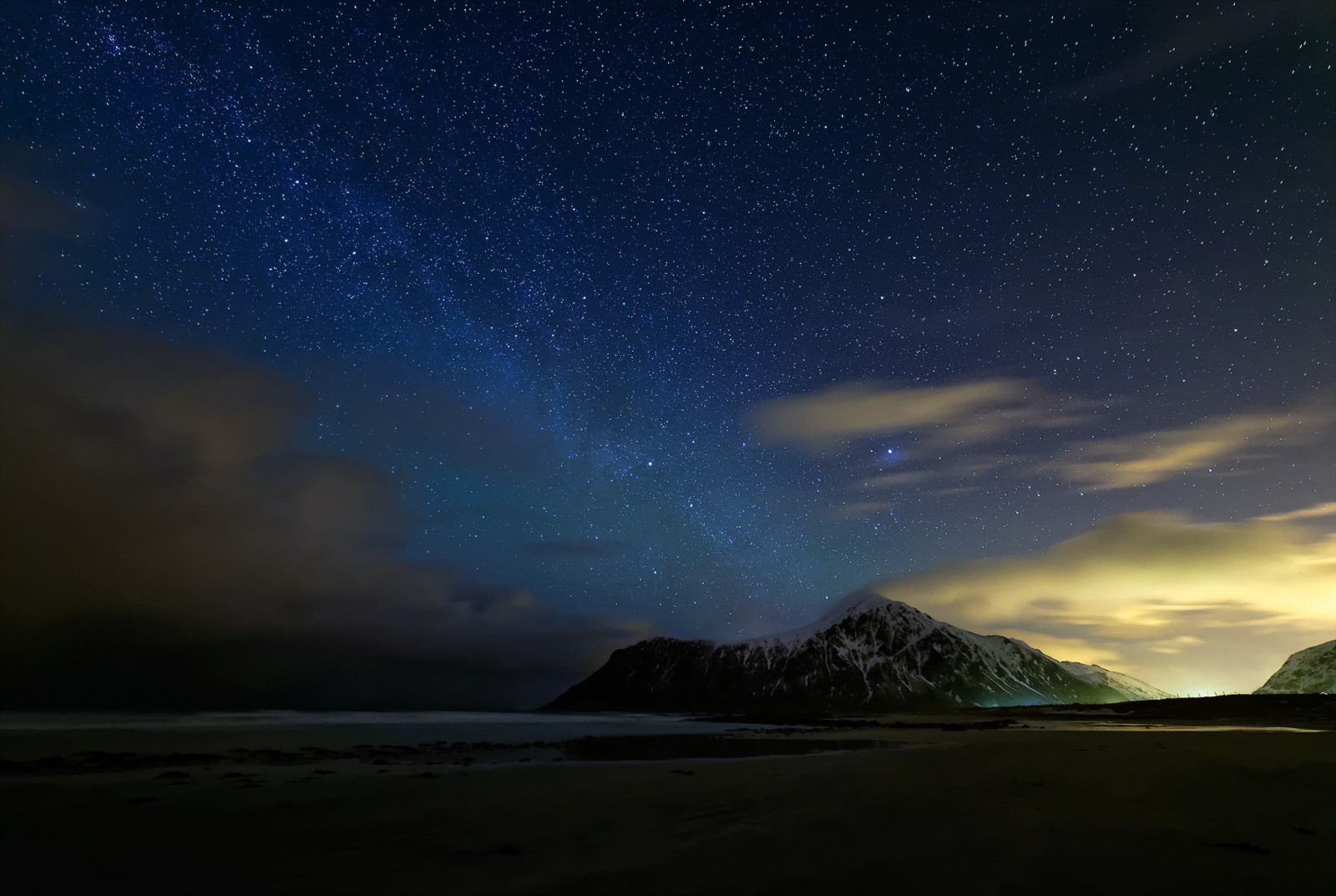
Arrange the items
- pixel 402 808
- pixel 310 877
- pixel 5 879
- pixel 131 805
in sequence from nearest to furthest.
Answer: pixel 310 877
pixel 5 879
pixel 402 808
pixel 131 805

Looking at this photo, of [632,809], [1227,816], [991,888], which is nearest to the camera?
[991,888]

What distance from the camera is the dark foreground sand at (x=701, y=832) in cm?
905

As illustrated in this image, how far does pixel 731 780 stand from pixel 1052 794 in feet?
29.1

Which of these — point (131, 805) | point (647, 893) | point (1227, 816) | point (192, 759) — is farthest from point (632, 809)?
point (192, 759)

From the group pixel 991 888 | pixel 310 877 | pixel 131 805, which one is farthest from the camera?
pixel 131 805

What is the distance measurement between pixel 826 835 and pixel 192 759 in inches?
1285

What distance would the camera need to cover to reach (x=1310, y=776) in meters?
18.0

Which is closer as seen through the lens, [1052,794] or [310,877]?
[310,877]

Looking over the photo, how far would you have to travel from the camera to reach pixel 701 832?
1234cm

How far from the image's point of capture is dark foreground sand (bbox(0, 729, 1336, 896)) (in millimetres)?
9047

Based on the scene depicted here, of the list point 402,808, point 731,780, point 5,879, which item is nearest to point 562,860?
point 402,808

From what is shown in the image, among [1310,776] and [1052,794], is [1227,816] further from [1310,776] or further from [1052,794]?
[1310,776]

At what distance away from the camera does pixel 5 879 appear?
10609mm

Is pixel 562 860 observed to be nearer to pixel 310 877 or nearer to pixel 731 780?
pixel 310 877
